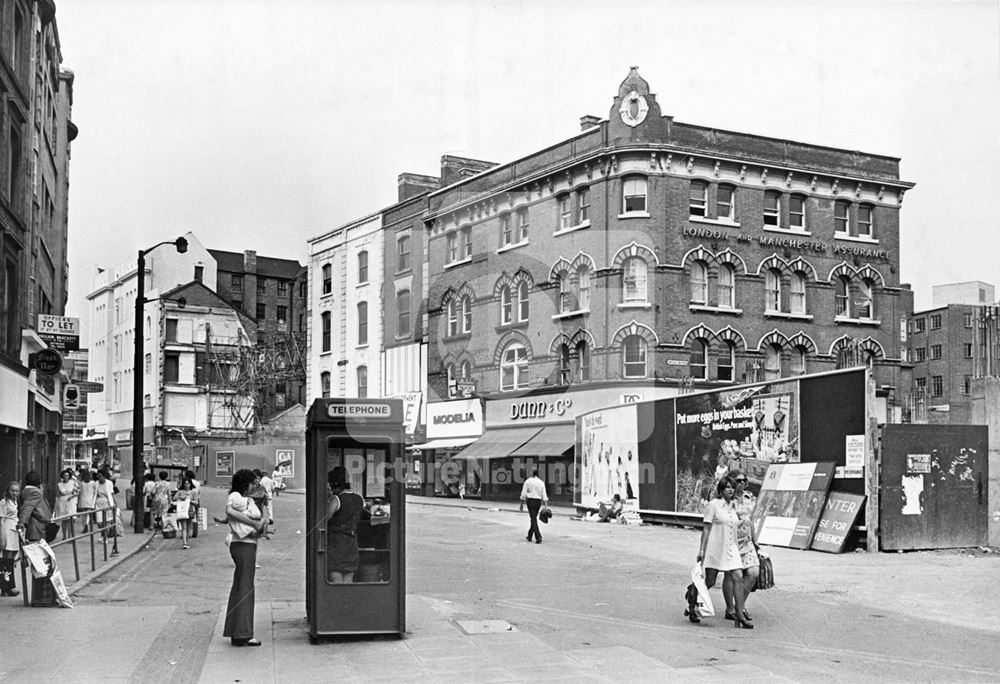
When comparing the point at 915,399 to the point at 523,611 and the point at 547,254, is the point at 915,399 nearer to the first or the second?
the point at 547,254

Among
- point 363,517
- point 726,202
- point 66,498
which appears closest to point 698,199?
point 726,202

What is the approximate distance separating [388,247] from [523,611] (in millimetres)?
41661

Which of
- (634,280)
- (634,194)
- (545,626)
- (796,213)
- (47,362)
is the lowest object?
(545,626)

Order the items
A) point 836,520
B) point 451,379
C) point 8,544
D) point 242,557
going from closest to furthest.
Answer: point 242,557, point 8,544, point 836,520, point 451,379

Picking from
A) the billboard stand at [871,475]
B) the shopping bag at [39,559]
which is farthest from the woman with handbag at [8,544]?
the billboard stand at [871,475]

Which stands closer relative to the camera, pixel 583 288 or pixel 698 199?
pixel 698 199

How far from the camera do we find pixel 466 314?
50.4 meters

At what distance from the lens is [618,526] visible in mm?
Answer: 30094

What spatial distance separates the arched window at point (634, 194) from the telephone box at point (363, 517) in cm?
3282

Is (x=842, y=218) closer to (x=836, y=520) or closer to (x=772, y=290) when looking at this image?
(x=772, y=290)

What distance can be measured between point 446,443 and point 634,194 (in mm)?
15043

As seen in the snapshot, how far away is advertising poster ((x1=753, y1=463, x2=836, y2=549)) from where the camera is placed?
2270cm

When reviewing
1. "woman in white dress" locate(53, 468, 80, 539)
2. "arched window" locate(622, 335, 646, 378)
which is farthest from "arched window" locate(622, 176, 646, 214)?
"woman in white dress" locate(53, 468, 80, 539)

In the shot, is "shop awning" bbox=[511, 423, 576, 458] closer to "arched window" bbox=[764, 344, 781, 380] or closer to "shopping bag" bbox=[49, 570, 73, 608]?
"arched window" bbox=[764, 344, 781, 380]
